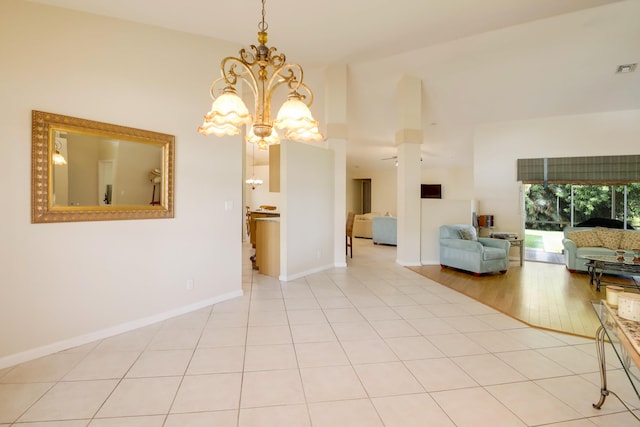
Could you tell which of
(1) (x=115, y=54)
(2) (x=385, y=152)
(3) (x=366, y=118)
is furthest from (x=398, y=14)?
(2) (x=385, y=152)

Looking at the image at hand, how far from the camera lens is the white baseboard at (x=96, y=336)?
231 centimetres

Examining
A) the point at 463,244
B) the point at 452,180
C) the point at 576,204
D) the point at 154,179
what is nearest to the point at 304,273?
the point at 154,179

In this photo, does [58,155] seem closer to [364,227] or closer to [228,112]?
[228,112]

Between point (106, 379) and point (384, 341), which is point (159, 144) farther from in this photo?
point (384, 341)

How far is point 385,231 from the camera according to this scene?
8.61 meters

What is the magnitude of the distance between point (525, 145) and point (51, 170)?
8.71m

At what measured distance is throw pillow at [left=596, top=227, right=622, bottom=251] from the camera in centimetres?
550

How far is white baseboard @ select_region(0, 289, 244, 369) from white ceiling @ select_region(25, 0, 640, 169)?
9.41 ft

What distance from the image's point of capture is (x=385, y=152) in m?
10.4

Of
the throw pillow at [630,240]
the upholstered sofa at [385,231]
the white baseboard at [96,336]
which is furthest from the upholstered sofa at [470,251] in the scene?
the white baseboard at [96,336]

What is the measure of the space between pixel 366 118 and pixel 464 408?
6.84 meters

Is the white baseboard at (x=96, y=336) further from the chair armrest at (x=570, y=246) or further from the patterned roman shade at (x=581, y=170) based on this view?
the patterned roman shade at (x=581, y=170)

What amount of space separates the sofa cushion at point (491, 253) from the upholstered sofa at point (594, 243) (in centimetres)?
151

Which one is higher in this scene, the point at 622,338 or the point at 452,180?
the point at 452,180
